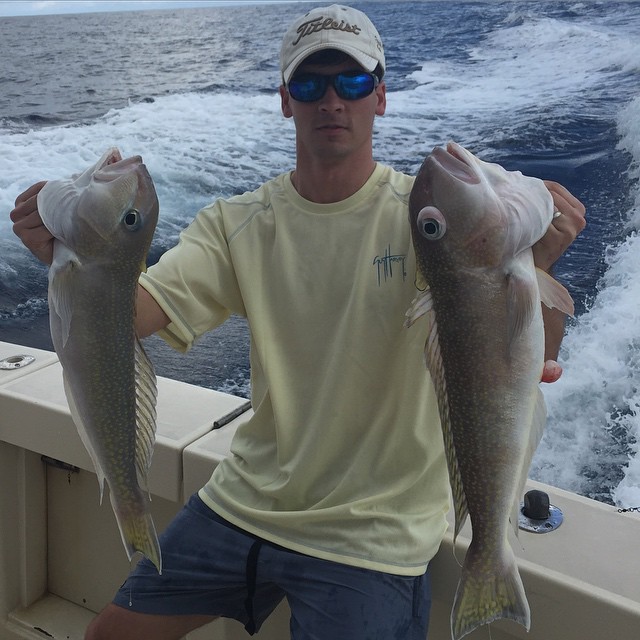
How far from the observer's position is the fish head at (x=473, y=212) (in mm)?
1298

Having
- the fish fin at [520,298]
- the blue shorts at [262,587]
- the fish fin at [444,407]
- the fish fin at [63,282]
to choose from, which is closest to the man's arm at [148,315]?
the fish fin at [63,282]

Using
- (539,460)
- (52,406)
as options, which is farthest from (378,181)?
(539,460)

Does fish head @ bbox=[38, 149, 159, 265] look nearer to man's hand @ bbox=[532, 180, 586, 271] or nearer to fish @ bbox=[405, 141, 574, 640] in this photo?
fish @ bbox=[405, 141, 574, 640]

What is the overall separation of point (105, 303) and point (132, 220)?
176mm

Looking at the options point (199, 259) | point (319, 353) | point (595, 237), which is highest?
point (199, 259)

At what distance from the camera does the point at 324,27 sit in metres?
1.71

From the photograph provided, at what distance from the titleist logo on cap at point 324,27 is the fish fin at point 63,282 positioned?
83cm

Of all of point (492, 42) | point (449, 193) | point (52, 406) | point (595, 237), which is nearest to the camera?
point (449, 193)

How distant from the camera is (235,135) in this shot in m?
9.95

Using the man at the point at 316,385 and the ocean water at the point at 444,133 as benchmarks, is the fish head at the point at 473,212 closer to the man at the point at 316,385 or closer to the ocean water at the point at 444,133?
the man at the point at 316,385

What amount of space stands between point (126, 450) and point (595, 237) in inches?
253

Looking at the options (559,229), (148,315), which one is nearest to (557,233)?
(559,229)

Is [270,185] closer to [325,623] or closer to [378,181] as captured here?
[378,181]

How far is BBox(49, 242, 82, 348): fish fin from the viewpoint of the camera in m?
1.35
